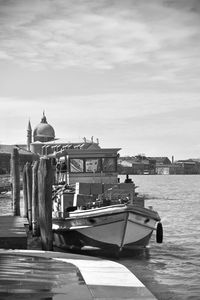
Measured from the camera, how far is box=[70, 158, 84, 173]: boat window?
19.9 m

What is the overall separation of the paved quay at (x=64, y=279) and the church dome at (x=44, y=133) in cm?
15019

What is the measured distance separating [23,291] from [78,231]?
8375mm

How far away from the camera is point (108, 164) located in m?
20.0

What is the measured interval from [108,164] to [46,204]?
5.68 meters

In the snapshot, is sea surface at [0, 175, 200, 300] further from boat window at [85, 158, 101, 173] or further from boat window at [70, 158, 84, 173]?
boat window at [70, 158, 84, 173]

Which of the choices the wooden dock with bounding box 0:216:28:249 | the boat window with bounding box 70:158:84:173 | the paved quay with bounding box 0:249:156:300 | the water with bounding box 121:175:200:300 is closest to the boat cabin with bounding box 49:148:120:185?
the boat window with bounding box 70:158:84:173

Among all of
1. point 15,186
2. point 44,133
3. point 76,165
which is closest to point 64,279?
point 76,165

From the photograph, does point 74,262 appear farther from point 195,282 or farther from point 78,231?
point 78,231

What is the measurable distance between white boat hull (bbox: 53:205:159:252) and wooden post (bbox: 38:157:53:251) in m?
1.40

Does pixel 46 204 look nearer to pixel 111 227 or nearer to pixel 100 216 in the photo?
pixel 100 216

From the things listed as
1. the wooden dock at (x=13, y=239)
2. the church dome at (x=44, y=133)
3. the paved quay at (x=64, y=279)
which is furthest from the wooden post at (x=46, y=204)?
the church dome at (x=44, y=133)

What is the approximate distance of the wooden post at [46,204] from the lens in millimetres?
14602

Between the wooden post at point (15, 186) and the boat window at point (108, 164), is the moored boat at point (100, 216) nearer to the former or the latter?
the boat window at point (108, 164)

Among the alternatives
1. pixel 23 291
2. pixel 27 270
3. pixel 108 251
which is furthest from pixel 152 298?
pixel 108 251
